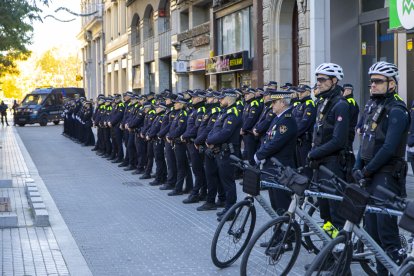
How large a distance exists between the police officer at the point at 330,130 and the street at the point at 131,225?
0.68 m

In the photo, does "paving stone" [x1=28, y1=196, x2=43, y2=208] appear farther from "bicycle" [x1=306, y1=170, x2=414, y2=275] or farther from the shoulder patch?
"bicycle" [x1=306, y1=170, x2=414, y2=275]

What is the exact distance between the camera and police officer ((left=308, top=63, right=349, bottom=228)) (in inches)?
290

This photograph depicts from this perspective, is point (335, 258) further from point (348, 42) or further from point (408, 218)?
point (348, 42)

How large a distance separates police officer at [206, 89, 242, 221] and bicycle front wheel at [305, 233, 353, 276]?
5.19 meters

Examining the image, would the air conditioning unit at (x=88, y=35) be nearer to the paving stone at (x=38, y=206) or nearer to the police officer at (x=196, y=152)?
the police officer at (x=196, y=152)

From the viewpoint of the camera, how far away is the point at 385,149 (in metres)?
6.28

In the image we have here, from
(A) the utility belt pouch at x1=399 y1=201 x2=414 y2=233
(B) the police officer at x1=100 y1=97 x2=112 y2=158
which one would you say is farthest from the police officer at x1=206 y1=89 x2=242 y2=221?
(B) the police officer at x1=100 y1=97 x2=112 y2=158

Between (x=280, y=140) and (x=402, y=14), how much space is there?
192 inches

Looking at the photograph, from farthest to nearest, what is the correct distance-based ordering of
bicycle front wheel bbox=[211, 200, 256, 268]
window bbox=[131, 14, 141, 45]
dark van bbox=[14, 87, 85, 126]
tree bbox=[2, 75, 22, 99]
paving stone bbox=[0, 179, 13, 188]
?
tree bbox=[2, 75, 22, 99] → dark van bbox=[14, 87, 85, 126] → window bbox=[131, 14, 141, 45] → paving stone bbox=[0, 179, 13, 188] → bicycle front wheel bbox=[211, 200, 256, 268]

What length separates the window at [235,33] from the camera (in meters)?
24.7

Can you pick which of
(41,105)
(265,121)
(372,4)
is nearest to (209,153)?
(265,121)

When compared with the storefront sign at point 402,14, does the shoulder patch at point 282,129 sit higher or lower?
lower

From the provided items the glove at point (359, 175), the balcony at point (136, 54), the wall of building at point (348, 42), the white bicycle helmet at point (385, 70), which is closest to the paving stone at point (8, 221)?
the glove at point (359, 175)

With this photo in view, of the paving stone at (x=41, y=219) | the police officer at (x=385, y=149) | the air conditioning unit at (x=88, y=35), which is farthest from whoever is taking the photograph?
the air conditioning unit at (x=88, y=35)
